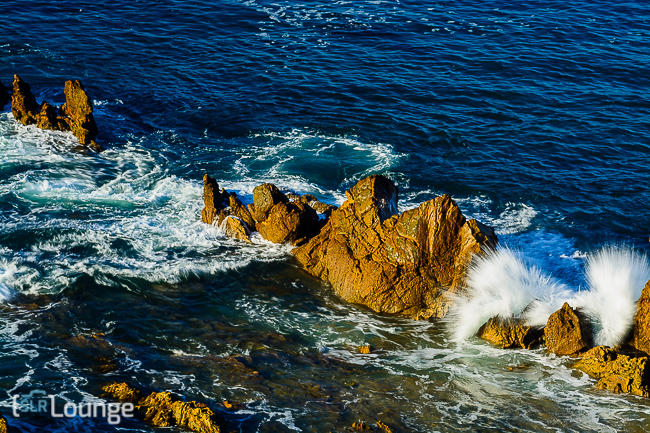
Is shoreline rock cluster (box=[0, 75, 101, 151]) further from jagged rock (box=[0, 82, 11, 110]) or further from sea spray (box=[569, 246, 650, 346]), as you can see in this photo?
sea spray (box=[569, 246, 650, 346])

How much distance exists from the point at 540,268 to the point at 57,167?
14635 mm

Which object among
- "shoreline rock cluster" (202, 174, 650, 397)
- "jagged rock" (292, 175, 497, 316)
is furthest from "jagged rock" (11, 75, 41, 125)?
"jagged rock" (292, 175, 497, 316)

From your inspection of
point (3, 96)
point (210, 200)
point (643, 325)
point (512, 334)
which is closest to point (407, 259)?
point (512, 334)

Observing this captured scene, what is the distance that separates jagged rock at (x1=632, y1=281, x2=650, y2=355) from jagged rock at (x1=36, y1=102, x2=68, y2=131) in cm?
1852

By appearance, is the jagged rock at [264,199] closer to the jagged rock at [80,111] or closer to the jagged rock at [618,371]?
the jagged rock at [80,111]

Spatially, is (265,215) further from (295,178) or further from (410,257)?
(410,257)

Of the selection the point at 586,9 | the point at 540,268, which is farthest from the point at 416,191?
the point at 586,9

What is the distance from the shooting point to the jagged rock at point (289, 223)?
1698 centimetres

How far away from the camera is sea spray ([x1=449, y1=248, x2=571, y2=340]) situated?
14188mm

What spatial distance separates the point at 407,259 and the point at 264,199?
4323mm

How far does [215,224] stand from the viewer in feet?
58.6

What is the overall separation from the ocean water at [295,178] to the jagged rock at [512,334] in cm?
48

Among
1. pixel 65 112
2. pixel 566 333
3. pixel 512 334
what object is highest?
pixel 65 112

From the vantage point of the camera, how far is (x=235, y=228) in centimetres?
1752
